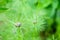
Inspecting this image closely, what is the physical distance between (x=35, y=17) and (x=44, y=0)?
0.59 feet

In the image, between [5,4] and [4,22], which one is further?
[5,4]

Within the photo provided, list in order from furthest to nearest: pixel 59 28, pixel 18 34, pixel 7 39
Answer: pixel 59 28, pixel 7 39, pixel 18 34

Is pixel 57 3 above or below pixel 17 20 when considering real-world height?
above

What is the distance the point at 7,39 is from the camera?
5.30 feet

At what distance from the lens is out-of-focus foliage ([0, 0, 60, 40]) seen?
1.60m

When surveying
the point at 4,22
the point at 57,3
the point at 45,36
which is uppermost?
the point at 57,3

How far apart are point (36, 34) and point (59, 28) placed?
280 mm

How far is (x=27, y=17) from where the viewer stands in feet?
5.67

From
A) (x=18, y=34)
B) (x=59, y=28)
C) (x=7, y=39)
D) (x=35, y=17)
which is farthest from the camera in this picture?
(x=59, y=28)

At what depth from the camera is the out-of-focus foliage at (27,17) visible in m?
1.60

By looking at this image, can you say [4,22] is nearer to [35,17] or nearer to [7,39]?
[7,39]

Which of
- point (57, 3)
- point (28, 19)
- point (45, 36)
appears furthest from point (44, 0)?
point (45, 36)

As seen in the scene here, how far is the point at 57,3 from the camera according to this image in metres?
1.82

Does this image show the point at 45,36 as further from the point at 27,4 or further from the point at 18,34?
the point at 18,34
